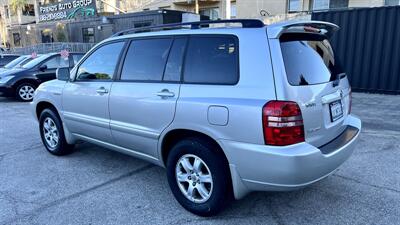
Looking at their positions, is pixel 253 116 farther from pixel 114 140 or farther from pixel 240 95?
pixel 114 140

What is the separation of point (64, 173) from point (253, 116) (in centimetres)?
284

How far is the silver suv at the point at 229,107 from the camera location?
2.52 meters

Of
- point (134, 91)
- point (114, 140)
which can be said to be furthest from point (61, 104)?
point (134, 91)

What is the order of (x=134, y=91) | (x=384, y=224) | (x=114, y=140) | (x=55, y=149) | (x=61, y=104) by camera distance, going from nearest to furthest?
(x=384, y=224), (x=134, y=91), (x=114, y=140), (x=61, y=104), (x=55, y=149)

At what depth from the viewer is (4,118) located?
7738mm

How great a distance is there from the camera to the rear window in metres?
2.63

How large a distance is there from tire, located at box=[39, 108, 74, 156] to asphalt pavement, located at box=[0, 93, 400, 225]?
5.1 inches

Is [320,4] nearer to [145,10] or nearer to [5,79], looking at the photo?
[5,79]

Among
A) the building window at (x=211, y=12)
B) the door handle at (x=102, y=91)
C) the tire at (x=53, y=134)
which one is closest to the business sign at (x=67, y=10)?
the building window at (x=211, y=12)

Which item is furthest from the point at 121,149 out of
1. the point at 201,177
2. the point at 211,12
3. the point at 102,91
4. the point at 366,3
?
the point at 211,12

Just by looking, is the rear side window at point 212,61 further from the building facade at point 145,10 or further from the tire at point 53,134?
the building facade at point 145,10

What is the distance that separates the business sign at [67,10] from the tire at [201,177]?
26005 millimetres

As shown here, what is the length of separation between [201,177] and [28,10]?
49.8 metres

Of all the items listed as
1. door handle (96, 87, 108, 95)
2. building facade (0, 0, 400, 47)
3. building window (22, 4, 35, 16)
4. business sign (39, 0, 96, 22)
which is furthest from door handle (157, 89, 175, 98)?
building window (22, 4, 35, 16)
